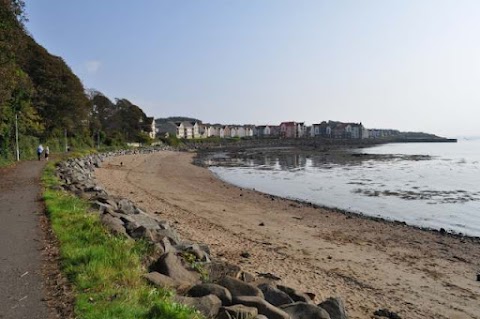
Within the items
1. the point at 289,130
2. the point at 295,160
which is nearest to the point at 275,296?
the point at 295,160

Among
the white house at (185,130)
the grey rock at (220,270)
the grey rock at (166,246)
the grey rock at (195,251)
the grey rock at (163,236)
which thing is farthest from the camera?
the white house at (185,130)

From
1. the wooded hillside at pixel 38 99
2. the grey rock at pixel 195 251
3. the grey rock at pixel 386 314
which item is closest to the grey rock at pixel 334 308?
the grey rock at pixel 386 314

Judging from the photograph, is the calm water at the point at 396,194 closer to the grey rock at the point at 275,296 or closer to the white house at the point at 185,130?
the grey rock at the point at 275,296

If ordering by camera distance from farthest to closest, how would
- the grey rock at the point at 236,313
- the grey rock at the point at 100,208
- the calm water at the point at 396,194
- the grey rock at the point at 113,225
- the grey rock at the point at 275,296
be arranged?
1. the calm water at the point at 396,194
2. the grey rock at the point at 100,208
3. the grey rock at the point at 113,225
4. the grey rock at the point at 275,296
5. the grey rock at the point at 236,313

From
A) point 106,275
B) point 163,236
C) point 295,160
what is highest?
point 106,275

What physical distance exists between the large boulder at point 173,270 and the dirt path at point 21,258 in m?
1.72

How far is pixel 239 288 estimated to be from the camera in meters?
6.10

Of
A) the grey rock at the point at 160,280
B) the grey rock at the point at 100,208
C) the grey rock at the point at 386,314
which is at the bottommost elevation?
the grey rock at the point at 386,314

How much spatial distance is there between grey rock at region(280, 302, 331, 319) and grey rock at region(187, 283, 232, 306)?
0.91 meters

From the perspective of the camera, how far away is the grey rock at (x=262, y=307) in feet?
17.3

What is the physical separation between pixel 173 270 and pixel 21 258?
2588mm

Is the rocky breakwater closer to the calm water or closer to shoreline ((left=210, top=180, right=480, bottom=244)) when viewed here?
shoreline ((left=210, top=180, right=480, bottom=244))

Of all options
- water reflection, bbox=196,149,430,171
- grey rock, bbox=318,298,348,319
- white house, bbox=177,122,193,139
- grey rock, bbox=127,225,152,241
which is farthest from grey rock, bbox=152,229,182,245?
white house, bbox=177,122,193,139

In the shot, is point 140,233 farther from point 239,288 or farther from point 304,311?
point 304,311
